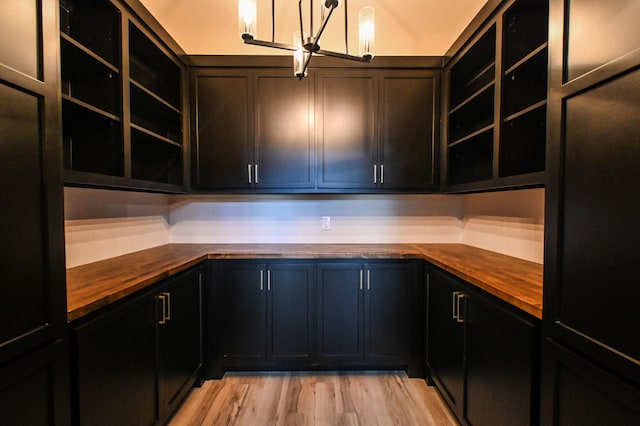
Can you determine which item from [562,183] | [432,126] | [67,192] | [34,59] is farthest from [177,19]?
[562,183]

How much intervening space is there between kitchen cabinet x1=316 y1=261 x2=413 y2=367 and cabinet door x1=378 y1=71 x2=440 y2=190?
2.48 ft

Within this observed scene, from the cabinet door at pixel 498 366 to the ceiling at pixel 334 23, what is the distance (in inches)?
94.1

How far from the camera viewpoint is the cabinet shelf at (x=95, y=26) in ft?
5.16

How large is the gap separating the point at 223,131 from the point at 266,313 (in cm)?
153

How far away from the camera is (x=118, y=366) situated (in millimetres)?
1289

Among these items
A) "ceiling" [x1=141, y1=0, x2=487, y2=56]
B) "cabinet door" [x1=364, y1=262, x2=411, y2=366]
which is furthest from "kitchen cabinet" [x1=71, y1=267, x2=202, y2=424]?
"ceiling" [x1=141, y1=0, x2=487, y2=56]

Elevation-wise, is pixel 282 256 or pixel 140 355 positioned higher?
pixel 282 256

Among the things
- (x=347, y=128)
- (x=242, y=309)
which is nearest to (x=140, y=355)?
(x=242, y=309)

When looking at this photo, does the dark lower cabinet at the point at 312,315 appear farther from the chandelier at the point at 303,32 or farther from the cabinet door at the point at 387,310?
the chandelier at the point at 303,32

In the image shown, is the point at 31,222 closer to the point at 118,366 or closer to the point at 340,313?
the point at 118,366

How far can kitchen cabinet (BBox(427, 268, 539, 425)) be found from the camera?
1.13 meters

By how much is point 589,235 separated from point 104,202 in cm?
255

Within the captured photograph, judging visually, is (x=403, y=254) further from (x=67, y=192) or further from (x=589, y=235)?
(x=67, y=192)

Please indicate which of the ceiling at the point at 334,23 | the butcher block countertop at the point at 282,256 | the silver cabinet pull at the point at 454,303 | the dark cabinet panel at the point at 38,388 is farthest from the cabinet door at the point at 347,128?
the dark cabinet panel at the point at 38,388
